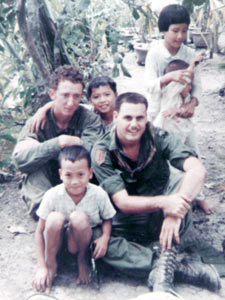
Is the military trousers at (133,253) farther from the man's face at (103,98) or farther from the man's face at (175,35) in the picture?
the man's face at (175,35)

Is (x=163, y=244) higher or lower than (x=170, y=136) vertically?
lower

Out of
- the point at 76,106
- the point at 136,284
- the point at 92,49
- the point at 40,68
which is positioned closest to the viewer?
the point at 136,284

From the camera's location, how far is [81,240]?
250 cm

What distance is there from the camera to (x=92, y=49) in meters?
6.14

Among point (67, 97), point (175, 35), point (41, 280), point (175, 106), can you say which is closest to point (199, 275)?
point (41, 280)

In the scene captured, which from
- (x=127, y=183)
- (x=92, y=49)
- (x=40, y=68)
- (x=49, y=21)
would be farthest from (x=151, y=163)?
(x=92, y=49)

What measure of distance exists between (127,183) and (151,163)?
0.22 meters

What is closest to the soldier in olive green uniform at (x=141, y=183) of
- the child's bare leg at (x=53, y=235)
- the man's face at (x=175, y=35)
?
the child's bare leg at (x=53, y=235)

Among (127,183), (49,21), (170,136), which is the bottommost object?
(127,183)

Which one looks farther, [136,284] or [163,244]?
[136,284]

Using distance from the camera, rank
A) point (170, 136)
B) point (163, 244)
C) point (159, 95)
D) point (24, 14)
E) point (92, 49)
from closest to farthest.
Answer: point (163, 244)
point (170, 136)
point (159, 95)
point (24, 14)
point (92, 49)

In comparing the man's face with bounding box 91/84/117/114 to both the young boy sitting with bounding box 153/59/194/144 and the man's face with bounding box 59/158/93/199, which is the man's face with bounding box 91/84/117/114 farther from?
the man's face with bounding box 59/158/93/199

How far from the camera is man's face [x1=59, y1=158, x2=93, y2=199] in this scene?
245cm

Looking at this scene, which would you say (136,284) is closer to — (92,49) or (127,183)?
(127,183)
